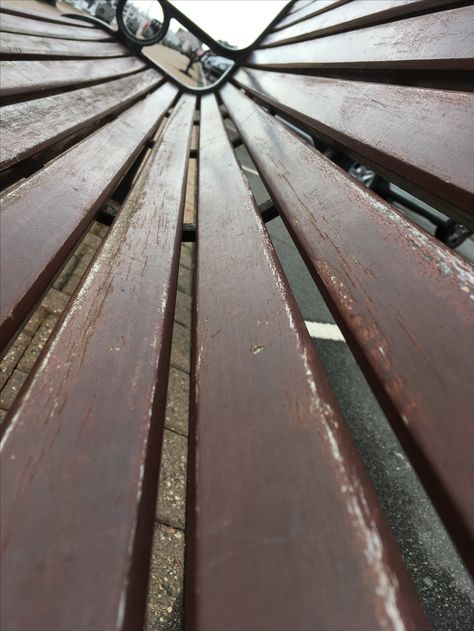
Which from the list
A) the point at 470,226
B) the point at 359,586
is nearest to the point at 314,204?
the point at 470,226

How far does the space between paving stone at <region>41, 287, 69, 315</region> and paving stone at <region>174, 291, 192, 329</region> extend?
0.45 meters

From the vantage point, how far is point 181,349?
5.37 feet

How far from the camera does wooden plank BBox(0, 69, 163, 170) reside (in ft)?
2.68

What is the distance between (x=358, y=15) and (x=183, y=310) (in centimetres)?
130

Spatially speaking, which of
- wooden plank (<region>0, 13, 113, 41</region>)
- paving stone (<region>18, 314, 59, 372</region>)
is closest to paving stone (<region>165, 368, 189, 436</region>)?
paving stone (<region>18, 314, 59, 372</region>)

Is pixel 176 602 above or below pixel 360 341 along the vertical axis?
below

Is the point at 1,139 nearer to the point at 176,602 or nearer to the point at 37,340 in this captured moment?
the point at 37,340

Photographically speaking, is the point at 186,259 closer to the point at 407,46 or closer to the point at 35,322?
the point at 35,322

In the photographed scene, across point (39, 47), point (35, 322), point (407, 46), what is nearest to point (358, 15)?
point (407, 46)

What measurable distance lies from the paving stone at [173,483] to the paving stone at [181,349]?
0.32 m

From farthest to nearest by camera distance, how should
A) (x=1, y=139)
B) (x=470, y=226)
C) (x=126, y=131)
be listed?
(x=126, y=131)
(x=1, y=139)
(x=470, y=226)

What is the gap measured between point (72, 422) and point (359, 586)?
0.29m

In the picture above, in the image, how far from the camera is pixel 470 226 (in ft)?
1.72

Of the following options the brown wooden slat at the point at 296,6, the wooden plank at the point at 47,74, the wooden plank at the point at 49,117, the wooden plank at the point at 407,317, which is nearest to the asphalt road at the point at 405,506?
the wooden plank at the point at 407,317
